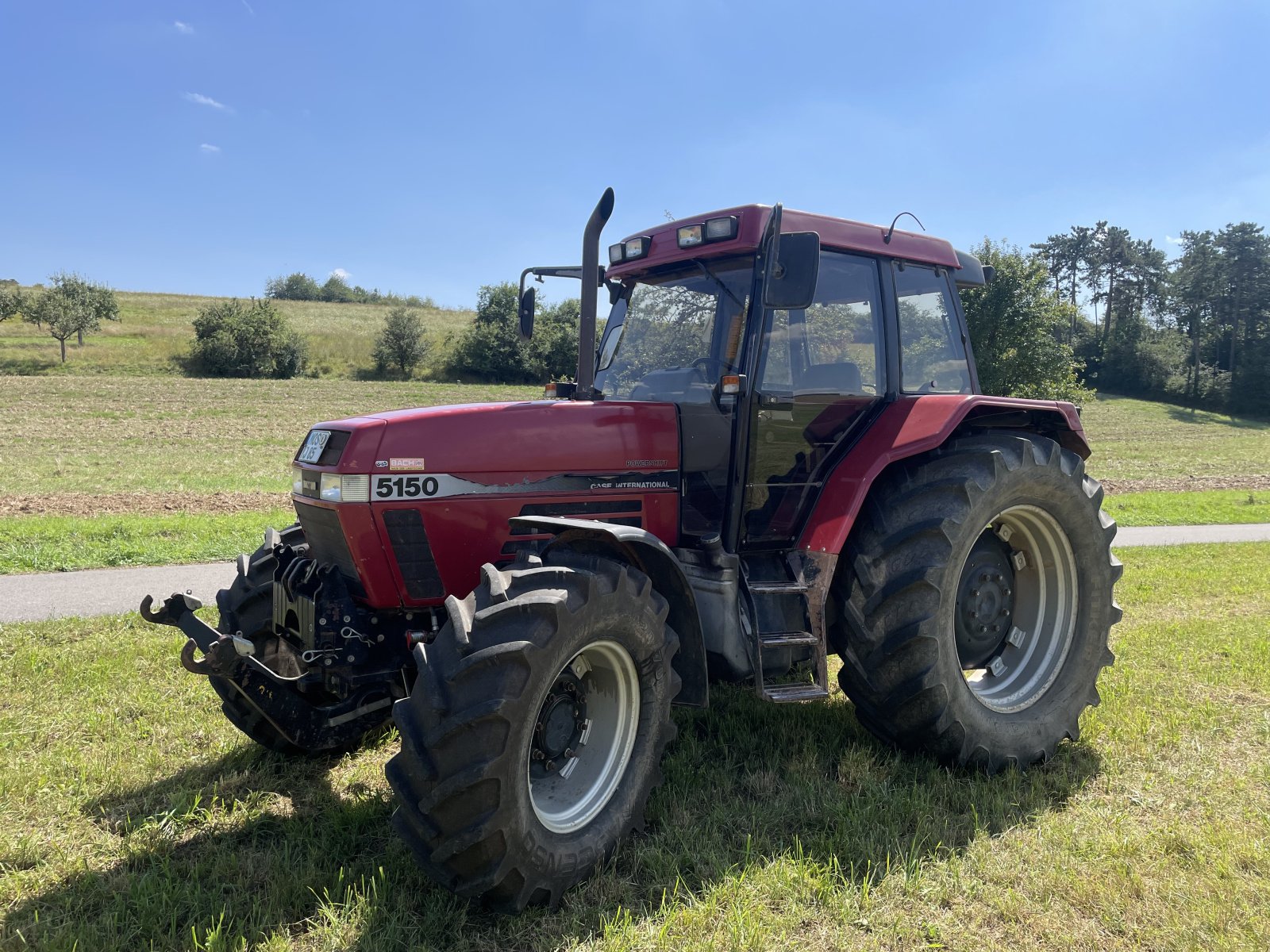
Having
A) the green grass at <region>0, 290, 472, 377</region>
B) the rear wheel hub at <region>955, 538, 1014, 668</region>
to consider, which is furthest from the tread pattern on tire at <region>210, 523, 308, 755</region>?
the green grass at <region>0, 290, 472, 377</region>

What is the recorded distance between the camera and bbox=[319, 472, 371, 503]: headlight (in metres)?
3.05

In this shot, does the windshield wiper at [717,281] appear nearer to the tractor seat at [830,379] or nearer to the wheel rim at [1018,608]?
the tractor seat at [830,379]

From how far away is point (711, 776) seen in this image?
11.8ft

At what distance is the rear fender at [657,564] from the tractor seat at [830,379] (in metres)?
1.15

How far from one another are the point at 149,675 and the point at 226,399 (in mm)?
25931

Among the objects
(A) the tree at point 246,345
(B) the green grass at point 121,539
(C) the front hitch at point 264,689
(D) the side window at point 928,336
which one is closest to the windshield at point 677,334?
(D) the side window at point 928,336

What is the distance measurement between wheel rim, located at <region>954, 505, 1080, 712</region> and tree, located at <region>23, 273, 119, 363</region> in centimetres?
4207

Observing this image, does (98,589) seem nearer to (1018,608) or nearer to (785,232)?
(785,232)

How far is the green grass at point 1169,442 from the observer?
72.6 feet

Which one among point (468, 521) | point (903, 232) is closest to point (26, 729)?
point (468, 521)

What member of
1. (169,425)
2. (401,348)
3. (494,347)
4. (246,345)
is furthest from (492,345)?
(169,425)

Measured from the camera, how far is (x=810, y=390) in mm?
3855

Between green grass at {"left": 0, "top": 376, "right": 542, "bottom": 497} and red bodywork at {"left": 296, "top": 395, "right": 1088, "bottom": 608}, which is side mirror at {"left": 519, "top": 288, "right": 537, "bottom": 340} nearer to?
red bodywork at {"left": 296, "top": 395, "right": 1088, "bottom": 608}

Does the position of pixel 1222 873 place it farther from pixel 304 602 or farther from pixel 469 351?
pixel 469 351
